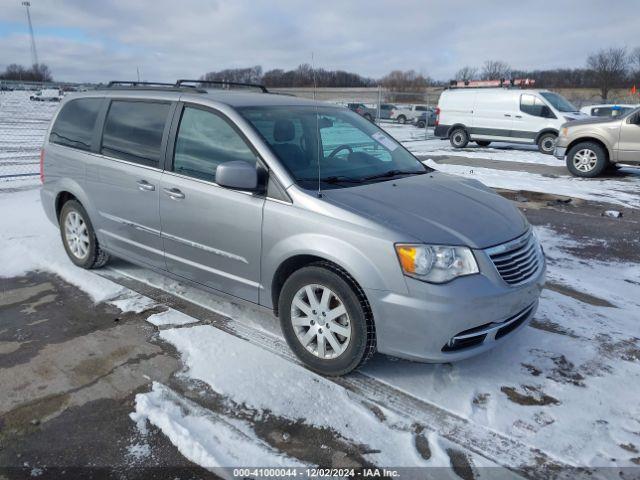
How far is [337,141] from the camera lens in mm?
4000

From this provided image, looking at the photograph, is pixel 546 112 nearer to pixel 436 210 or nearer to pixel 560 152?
pixel 560 152

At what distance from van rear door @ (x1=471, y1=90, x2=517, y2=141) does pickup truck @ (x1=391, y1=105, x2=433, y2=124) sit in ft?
53.1

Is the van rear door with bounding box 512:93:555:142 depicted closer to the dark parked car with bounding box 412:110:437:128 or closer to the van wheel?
the van wheel

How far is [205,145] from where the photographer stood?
12.4 feet

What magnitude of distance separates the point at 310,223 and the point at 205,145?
47.4 inches

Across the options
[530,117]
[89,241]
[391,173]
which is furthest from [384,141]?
[530,117]

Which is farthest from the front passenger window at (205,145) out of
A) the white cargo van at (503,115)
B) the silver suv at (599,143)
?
the white cargo van at (503,115)

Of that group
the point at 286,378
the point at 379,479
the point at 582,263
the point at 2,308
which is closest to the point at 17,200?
the point at 2,308

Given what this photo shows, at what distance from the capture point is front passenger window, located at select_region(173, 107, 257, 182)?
3.58m

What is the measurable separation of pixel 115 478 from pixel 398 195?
2338 millimetres

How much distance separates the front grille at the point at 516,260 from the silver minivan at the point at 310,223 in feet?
0.04

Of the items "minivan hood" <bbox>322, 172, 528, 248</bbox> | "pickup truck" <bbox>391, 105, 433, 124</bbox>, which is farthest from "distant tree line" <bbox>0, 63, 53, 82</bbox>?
"minivan hood" <bbox>322, 172, 528, 248</bbox>

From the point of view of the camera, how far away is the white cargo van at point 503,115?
16.8 m

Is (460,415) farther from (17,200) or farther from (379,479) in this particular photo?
(17,200)
